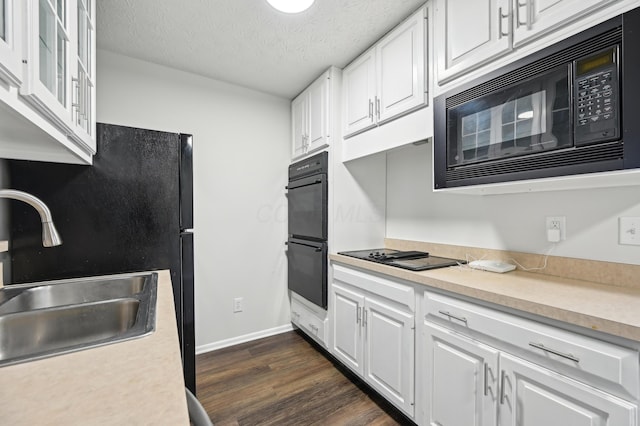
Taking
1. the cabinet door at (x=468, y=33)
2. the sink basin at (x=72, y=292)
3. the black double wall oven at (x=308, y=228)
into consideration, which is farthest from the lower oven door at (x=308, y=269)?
the cabinet door at (x=468, y=33)

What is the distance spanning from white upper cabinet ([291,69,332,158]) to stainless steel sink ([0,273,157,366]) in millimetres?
1600

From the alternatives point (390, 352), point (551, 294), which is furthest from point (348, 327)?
point (551, 294)

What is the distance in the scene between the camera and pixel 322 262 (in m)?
2.19

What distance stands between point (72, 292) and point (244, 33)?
176cm

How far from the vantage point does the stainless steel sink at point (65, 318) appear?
2.82 feet

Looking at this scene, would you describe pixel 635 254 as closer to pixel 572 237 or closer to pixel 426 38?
pixel 572 237

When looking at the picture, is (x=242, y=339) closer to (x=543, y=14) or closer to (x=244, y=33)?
(x=244, y=33)

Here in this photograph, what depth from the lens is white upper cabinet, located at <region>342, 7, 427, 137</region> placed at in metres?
1.58

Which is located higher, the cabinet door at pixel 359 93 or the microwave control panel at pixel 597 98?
the cabinet door at pixel 359 93

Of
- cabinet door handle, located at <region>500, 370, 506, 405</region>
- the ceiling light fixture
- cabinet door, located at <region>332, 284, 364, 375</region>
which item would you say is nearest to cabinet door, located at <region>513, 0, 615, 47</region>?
the ceiling light fixture

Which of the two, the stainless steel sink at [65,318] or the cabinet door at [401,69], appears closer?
the stainless steel sink at [65,318]

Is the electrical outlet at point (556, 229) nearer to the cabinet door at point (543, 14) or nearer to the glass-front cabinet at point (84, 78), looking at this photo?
the cabinet door at point (543, 14)

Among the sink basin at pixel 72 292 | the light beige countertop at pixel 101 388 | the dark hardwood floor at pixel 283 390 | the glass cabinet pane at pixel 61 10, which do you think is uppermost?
the glass cabinet pane at pixel 61 10

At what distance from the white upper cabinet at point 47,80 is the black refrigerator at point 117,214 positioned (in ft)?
0.37
